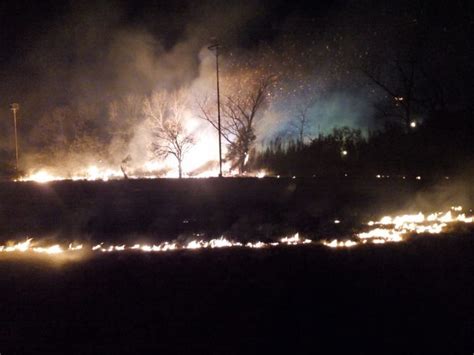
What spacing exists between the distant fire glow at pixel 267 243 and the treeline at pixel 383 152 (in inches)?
315

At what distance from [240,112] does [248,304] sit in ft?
87.3

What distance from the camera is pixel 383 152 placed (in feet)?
78.4

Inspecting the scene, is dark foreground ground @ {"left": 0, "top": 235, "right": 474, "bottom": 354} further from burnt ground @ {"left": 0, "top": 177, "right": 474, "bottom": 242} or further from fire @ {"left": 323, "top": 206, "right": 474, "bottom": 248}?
burnt ground @ {"left": 0, "top": 177, "right": 474, "bottom": 242}

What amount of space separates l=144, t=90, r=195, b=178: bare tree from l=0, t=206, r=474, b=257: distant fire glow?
21.0 meters

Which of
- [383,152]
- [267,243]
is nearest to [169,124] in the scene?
[383,152]

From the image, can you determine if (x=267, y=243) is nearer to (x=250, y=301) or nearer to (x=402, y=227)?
(x=402, y=227)

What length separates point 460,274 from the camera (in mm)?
6191

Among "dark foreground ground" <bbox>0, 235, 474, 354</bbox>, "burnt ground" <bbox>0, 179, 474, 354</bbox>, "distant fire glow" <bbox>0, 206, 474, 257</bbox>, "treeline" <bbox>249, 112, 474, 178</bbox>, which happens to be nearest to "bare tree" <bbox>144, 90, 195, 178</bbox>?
"treeline" <bbox>249, 112, 474, 178</bbox>

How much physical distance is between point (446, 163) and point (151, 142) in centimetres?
1957

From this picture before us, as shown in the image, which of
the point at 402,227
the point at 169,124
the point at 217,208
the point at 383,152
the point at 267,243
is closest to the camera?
the point at 267,243

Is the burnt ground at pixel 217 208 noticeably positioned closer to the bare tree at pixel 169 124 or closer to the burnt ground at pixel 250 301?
the burnt ground at pixel 250 301

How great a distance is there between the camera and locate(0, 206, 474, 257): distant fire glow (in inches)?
340

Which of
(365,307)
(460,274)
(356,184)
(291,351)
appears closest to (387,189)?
(356,184)

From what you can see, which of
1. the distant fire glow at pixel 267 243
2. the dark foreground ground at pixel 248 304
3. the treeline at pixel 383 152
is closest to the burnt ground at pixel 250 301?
the dark foreground ground at pixel 248 304
